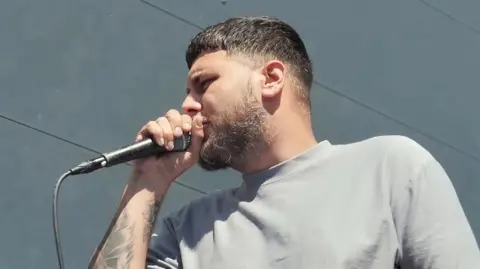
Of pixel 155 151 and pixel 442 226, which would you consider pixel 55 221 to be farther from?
pixel 442 226

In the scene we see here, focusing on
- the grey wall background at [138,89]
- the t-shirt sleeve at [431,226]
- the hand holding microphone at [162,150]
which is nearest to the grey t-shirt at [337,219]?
the t-shirt sleeve at [431,226]

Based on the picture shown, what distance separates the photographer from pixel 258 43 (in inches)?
87.1

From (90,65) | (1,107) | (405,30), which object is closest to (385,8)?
(405,30)

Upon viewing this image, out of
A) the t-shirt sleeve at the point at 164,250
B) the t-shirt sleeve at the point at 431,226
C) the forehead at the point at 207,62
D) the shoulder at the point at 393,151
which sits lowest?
the t-shirt sleeve at the point at 164,250

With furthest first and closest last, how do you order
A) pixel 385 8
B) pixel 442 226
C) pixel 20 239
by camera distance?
1. pixel 385 8
2. pixel 20 239
3. pixel 442 226

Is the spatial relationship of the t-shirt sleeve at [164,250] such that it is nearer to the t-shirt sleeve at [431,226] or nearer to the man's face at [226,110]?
the man's face at [226,110]

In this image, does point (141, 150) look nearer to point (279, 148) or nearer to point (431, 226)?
point (279, 148)

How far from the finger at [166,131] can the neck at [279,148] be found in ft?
0.53

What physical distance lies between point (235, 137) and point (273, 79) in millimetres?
168

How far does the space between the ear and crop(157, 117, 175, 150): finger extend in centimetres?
22

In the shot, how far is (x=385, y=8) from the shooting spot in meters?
3.65

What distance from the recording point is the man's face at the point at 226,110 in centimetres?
204

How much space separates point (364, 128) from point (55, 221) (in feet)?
5.52

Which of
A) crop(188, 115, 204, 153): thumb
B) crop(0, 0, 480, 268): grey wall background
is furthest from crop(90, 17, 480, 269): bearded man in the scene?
crop(0, 0, 480, 268): grey wall background
